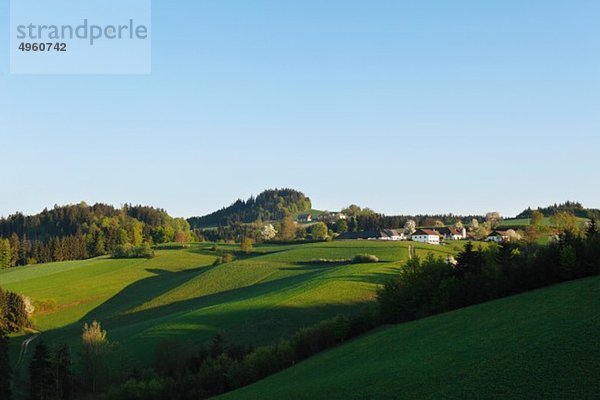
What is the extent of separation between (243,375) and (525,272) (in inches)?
841

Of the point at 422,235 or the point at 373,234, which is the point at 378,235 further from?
the point at 422,235

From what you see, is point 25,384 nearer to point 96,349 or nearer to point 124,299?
point 96,349

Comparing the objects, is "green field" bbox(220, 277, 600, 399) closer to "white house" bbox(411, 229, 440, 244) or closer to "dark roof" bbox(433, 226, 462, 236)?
"white house" bbox(411, 229, 440, 244)

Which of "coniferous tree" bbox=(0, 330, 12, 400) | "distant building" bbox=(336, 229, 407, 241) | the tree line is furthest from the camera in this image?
"distant building" bbox=(336, 229, 407, 241)

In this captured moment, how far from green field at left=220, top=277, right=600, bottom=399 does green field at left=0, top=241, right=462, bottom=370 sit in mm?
20236

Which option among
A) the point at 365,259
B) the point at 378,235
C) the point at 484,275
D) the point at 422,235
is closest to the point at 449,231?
the point at 422,235

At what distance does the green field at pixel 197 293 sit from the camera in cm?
5634

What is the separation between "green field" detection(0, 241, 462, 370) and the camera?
185ft

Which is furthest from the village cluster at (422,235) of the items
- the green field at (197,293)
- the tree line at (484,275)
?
the tree line at (484,275)

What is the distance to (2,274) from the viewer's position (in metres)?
121

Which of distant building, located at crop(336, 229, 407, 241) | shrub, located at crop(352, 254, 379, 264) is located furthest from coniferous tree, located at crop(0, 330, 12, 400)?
distant building, located at crop(336, 229, 407, 241)

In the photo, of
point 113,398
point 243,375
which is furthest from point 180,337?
point 243,375

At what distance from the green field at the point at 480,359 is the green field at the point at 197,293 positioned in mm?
20236

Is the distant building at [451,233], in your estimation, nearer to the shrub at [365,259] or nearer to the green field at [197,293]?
the green field at [197,293]
